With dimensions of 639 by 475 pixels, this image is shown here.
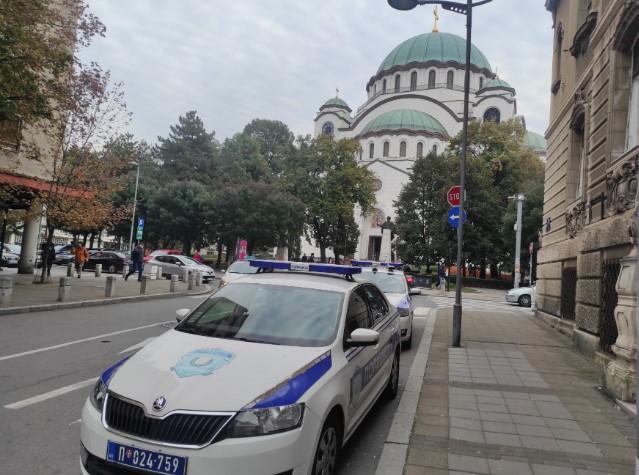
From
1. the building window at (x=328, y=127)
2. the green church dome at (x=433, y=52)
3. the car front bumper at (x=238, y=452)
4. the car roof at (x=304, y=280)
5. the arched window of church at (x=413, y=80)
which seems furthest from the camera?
the building window at (x=328, y=127)

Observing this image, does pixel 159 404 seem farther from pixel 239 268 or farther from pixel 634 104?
pixel 239 268

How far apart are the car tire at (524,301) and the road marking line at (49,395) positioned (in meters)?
23.1

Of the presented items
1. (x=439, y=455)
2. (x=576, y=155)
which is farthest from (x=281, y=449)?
(x=576, y=155)

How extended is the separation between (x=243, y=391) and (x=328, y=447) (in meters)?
0.87

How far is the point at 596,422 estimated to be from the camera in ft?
18.2

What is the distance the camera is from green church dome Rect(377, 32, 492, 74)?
243 feet

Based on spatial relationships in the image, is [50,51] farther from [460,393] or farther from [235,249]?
[235,249]

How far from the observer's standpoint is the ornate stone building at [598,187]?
7.18m

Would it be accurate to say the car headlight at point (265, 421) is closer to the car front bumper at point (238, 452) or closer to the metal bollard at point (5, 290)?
the car front bumper at point (238, 452)

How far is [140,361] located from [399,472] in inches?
86.2

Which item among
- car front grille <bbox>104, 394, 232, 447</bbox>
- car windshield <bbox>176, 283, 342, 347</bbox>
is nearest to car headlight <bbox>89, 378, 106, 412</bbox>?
car front grille <bbox>104, 394, 232, 447</bbox>

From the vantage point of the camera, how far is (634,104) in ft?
27.5

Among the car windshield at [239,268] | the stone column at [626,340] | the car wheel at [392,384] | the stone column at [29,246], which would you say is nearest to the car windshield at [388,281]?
the car windshield at [239,268]

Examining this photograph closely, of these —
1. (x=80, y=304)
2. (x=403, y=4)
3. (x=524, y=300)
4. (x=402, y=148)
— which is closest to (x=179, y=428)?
(x=403, y=4)
